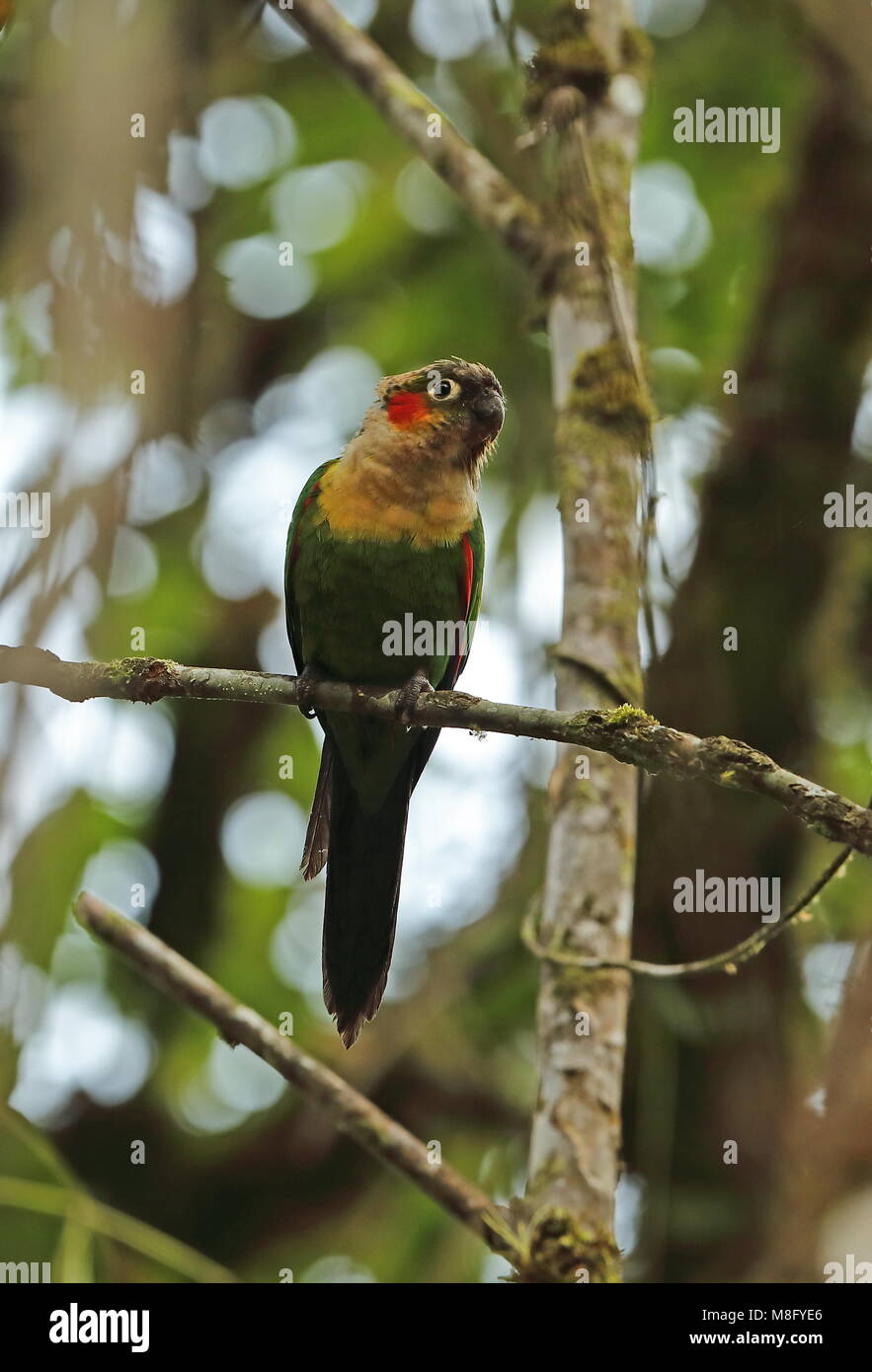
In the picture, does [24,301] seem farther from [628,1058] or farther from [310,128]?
[310,128]

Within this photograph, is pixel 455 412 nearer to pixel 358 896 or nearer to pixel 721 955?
pixel 358 896

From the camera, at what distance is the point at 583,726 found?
3.07 metres

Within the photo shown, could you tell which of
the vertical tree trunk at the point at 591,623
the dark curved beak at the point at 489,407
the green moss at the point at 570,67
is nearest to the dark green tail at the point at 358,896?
the vertical tree trunk at the point at 591,623

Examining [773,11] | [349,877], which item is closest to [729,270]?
[773,11]

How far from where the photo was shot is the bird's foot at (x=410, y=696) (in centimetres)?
371

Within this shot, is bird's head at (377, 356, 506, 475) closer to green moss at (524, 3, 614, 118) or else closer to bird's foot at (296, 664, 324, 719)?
bird's foot at (296, 664, 324, 719)

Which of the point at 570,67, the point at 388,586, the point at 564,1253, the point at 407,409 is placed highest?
the point at 570,67

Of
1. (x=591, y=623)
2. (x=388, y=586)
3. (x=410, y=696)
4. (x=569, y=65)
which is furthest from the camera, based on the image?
(x=569, y=65)

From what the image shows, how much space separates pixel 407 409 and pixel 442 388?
0.19 metres

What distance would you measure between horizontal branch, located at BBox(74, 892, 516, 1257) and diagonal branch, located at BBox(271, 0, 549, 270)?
291 cm

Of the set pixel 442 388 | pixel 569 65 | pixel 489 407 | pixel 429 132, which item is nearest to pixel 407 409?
pixel 442 388

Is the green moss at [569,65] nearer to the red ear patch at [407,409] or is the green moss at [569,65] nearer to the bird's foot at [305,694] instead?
the red ear patch at [407,409]

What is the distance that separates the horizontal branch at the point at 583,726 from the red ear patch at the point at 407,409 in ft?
4.92
